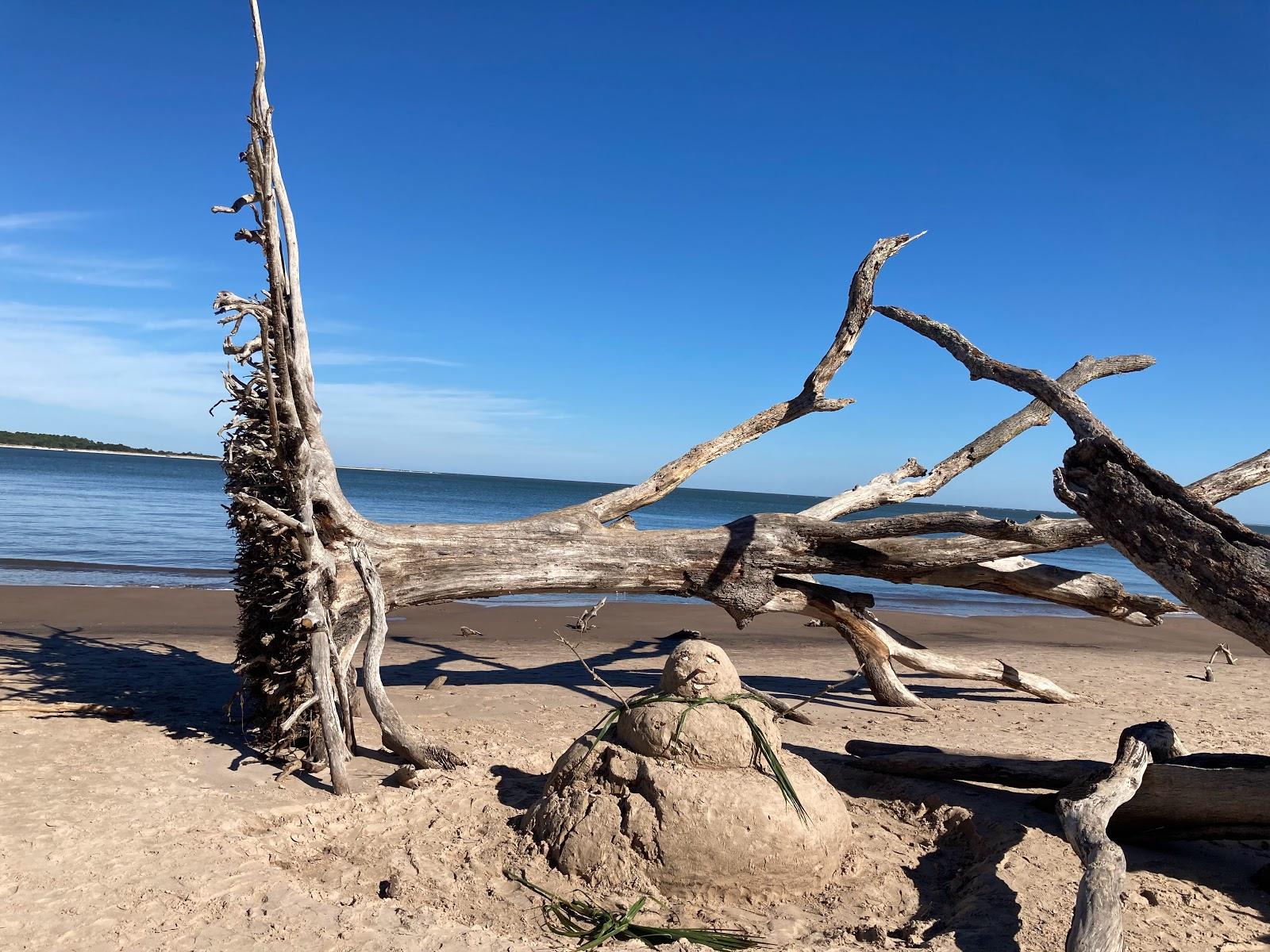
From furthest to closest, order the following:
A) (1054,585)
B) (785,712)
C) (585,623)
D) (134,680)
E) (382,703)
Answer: (585,623) < (134,680) < (1054,585) < (785,712) < (382,703)

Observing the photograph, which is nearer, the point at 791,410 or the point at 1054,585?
the point at 1054,585

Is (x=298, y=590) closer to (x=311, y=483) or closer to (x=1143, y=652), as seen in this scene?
(x=311, y=483)

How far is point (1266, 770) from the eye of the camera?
4129 millimetres

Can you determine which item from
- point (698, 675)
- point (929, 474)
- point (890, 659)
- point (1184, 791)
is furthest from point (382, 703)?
point (929, 474)

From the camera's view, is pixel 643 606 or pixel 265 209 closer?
pixel 265 209

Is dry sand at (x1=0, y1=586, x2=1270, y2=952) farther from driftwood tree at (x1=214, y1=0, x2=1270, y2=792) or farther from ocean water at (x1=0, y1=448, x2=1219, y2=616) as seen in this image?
ocean water at (x1=0, y1=448, x2=1219, y2=616)

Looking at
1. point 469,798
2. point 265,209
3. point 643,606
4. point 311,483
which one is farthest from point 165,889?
point 643,606

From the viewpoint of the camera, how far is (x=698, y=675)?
4.49m

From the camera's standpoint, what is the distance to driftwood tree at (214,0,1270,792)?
5.65 metres

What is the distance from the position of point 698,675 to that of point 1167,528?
8.14 ft

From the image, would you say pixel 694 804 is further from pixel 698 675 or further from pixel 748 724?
pixel 698 675

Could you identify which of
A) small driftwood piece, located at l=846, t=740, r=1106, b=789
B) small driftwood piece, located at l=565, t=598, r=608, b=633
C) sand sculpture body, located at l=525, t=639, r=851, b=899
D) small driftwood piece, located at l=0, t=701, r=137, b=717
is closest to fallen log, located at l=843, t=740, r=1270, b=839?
small driftwood piece, located at l=846, t=740, r=1106, b=789

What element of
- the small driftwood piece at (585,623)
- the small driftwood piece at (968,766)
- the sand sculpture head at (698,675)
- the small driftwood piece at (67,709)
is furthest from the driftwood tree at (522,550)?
the small driftwood piece at (585,623)

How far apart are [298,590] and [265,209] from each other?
2.65 meters
